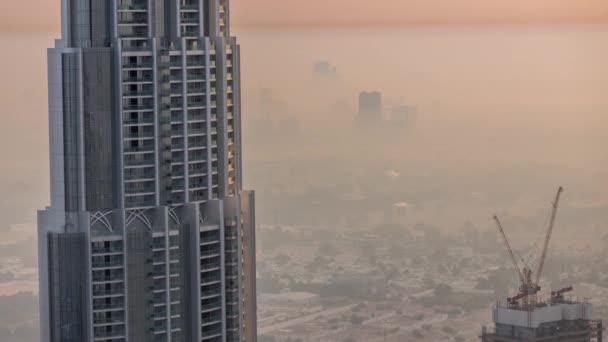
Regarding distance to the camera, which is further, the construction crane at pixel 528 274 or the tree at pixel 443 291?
the construction crane at pixel 528 274

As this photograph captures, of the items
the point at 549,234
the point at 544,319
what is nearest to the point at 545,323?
the point at 544,319

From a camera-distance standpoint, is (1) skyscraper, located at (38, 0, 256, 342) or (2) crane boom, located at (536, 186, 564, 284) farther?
(2) crane boom, located at (536, 186, 564, 284)

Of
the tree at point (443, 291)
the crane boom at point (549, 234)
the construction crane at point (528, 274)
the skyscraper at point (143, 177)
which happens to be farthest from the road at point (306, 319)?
the crane boom at point (549, 234)

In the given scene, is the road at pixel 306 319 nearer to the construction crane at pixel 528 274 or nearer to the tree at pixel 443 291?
the tree at pixel 443 291

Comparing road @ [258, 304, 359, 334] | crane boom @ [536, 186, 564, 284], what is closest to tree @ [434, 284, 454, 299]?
road @ [258, 304, 359, 334]

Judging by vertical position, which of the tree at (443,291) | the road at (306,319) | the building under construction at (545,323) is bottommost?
the building under construction at (545,323)

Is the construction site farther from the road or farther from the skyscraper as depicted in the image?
the skyscraper
